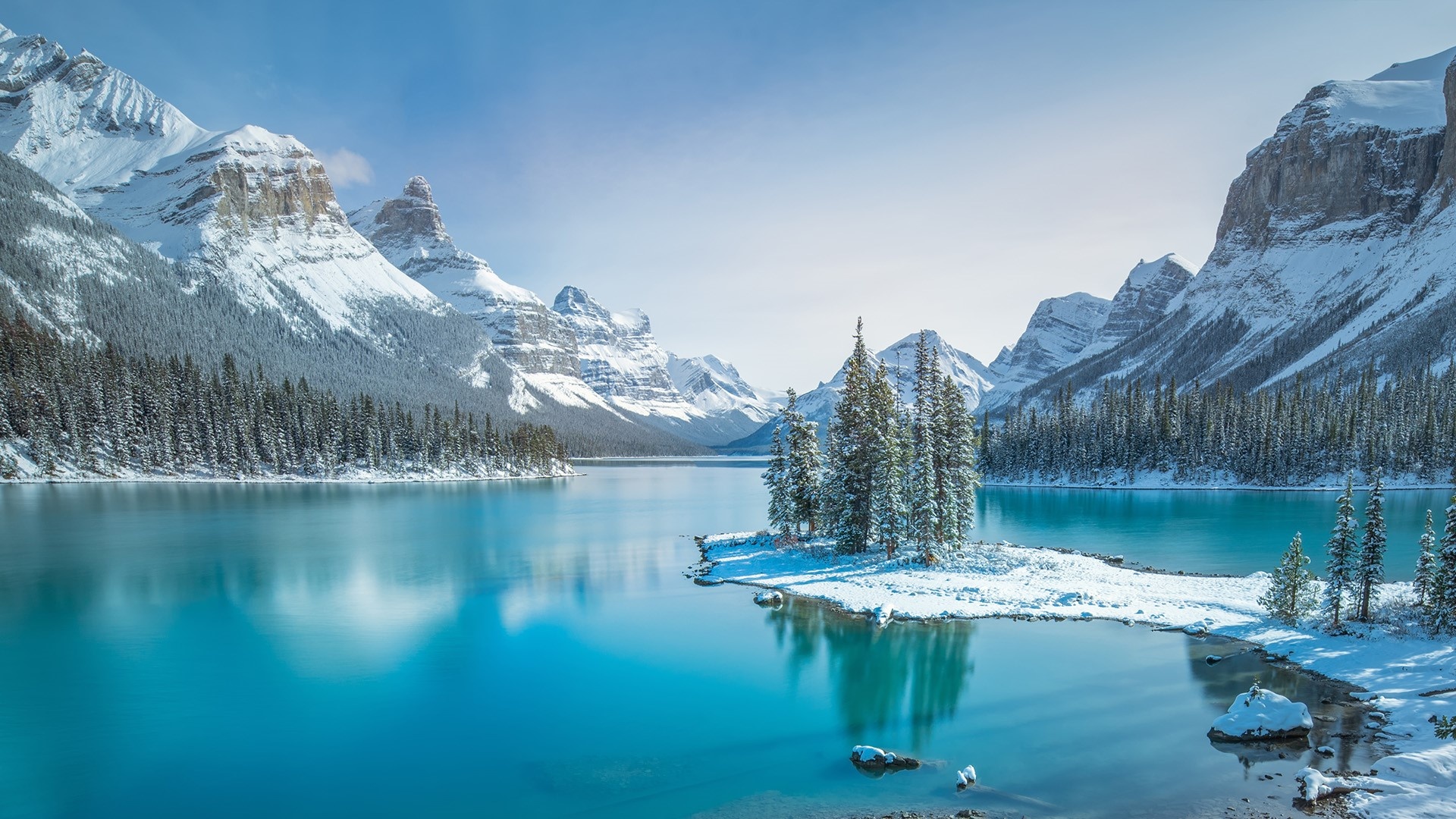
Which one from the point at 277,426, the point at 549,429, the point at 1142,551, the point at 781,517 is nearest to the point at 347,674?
the point at 781,517

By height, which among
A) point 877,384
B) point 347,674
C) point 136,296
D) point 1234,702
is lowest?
point 347,674

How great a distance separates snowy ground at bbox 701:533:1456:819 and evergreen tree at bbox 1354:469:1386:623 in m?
1.26

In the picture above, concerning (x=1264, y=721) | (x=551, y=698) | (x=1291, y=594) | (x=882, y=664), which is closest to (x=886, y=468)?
(x=882, y=664)

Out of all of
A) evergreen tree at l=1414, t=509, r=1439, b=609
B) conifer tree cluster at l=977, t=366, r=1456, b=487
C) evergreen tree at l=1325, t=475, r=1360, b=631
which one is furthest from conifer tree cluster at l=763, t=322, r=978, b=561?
conifer tree cluster at l=977, t=366, r=1456, b=487

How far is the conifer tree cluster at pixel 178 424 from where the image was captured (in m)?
97.6

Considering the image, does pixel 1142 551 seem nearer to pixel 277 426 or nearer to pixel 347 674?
pixel 347 674

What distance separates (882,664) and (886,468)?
1787cm

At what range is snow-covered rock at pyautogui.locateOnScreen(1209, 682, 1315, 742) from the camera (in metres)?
18.4

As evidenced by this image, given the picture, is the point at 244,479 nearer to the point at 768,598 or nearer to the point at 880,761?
the point at 768,598

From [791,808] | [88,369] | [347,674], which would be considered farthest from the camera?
[88,369]

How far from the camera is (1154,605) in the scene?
32156 mm

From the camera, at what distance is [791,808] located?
15234mm

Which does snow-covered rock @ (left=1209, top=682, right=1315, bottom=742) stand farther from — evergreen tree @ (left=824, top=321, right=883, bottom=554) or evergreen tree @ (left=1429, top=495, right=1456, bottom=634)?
evergreen tree @ (left=824, top=321, right=883, bottom=554)

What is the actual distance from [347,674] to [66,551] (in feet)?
126
